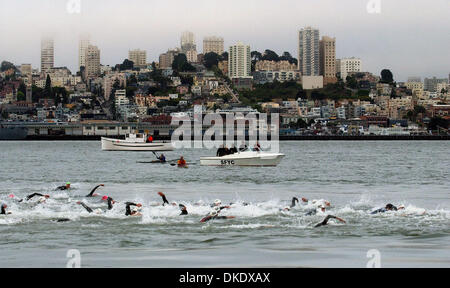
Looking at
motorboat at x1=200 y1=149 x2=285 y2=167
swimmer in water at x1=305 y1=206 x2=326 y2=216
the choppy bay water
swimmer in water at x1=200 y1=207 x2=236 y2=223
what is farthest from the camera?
motorboat at x1=200 y1=149 x2=285 y2=167

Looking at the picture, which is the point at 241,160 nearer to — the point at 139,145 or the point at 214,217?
the point at 214,217

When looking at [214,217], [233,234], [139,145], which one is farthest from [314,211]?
[139,145]

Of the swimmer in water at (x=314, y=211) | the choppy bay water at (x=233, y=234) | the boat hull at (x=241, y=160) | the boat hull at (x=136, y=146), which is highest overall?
the swimmer in water at (x=314, y=211)

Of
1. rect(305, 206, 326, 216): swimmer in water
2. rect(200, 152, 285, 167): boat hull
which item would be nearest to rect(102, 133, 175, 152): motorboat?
rect(200, 152, 285, 167): boat hull

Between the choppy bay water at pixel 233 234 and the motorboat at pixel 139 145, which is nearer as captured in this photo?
the choppy bay water at pixel 233 234

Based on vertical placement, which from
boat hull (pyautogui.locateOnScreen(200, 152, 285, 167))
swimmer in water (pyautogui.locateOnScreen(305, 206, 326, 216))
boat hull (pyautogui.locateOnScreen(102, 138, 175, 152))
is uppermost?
swimmer in water (pyautogui.locateOnScreen(305, 206, 326, 216))

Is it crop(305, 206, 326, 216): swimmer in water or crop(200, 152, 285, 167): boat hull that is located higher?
crop(305, 206, 326, 216): swimmer in water

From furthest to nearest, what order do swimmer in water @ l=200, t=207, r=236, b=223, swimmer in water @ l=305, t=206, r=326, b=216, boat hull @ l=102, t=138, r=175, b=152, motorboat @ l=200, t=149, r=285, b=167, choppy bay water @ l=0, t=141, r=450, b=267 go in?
boat hull @ l=102, t=138, r=175, b=152
motorboat @ l=200, t=149, r=285, b=167
swimmer in water @ l=305, t=206, r=326, b=216
swimmer in water @ l=200, t=207, r=236, b=223
choppy bay water @ l=0, t=141, r=450, b=267

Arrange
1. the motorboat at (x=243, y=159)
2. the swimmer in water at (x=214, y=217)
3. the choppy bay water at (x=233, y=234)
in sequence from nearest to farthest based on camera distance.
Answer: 1. the choppy bay water at (x=233, y=234)
2. the swimmer in water at (x=214, y=217)
3. the motorboat at (x=243, y=159)

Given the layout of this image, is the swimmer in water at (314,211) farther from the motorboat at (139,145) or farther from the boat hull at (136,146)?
the motorboat at (139,145)

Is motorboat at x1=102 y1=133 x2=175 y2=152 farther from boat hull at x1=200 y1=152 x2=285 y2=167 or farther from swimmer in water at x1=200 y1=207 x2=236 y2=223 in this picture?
swimmer in water at x1=200 y1=207 x2=236 y2=223

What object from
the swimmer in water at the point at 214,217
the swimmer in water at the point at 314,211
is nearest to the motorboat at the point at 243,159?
the swimmer in water at the point at 314,211

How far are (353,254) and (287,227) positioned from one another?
15.0 ft

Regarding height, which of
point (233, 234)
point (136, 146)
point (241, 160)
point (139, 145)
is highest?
point (233, 234)
